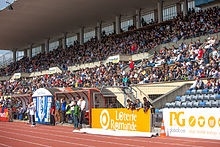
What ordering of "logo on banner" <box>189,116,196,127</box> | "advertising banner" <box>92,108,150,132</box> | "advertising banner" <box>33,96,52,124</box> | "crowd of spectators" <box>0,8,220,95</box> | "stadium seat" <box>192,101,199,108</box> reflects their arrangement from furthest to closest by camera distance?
"advertising banner" <box>33,96,52,124</box> → "crowd of spectators" <box>0,8,220,95</box> → "stadium seat" <box>192,101,199,108</box> → "advertising banner" <box>92,108,150,132</box> → "logo on banner" <box>189,116,196,127</box>

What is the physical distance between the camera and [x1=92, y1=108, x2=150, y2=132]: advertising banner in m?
15.5

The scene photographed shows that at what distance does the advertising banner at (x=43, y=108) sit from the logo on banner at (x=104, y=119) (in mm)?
6731

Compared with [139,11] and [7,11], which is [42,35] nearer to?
[7,11]

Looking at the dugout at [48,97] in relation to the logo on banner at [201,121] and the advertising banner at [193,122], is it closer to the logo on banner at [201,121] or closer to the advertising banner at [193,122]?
the advertising banner at [193,122]

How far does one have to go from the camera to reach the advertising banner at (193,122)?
12.8 meters

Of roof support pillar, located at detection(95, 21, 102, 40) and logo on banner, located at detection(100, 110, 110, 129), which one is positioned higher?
roof support pillar, located at detection(95, 21, 102, 40)

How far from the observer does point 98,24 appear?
48.2 m

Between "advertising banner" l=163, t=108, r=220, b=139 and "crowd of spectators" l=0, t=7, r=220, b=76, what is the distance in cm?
1342

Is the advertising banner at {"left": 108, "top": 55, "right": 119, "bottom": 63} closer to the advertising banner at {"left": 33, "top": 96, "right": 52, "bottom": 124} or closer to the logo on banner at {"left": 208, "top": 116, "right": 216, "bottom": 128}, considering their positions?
the advertising banner at {"left": 33, "top": 96, "right": 52, "bottom": 124}

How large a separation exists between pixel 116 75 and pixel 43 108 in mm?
6615

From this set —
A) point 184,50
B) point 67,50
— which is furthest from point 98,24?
point 184,50

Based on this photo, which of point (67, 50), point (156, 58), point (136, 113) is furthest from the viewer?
point (67, 50)

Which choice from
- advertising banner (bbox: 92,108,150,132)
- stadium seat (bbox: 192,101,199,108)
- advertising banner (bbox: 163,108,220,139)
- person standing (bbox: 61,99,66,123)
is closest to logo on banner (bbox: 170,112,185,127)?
advertising banner (bbox: 163,108,220,139)

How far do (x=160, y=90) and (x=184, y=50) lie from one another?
4.31 metres
